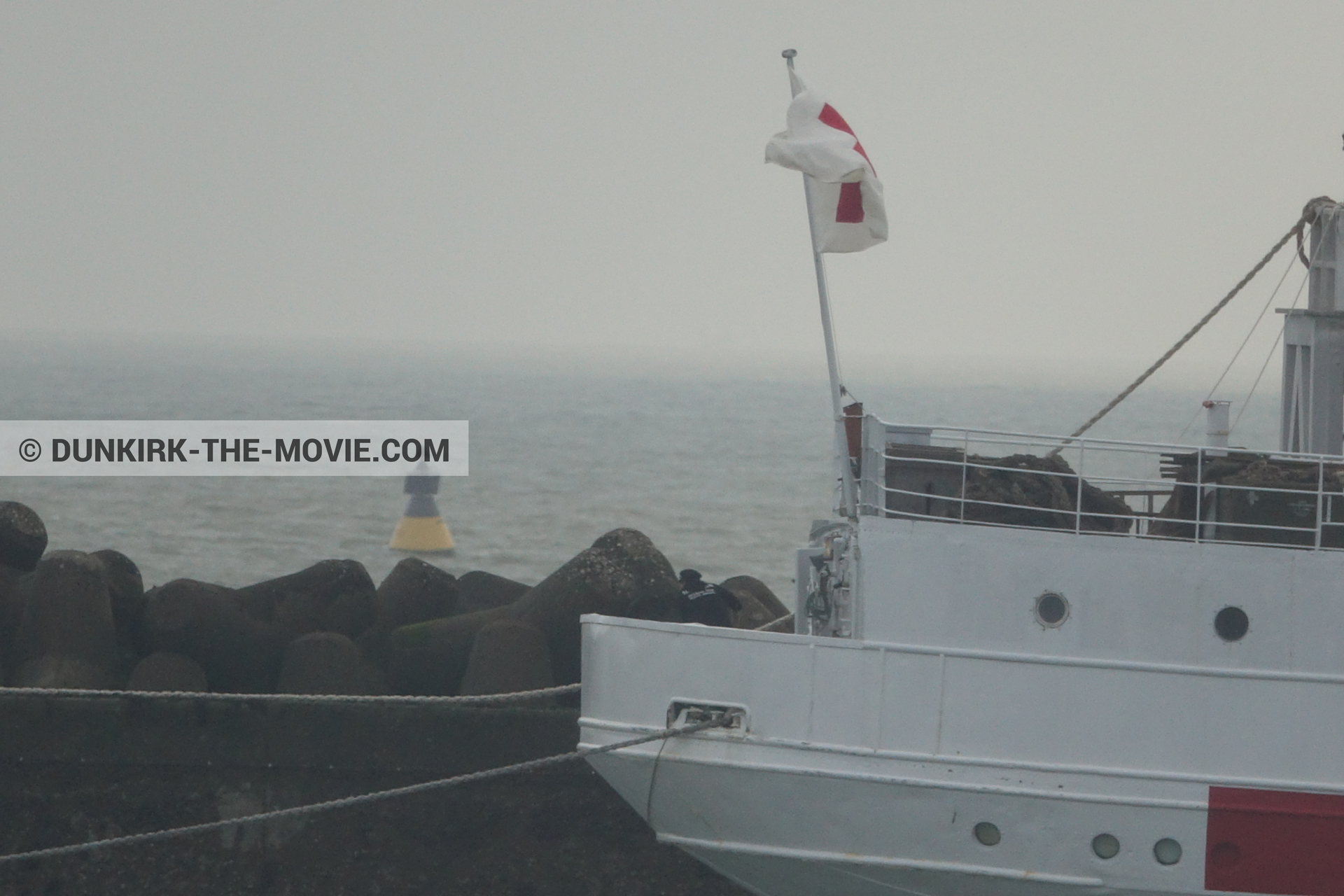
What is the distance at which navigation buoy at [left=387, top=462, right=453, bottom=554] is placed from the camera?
97.1ft

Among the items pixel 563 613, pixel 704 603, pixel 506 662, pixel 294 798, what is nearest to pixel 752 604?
pixel 563 613

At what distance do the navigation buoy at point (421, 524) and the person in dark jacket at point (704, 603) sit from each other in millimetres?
19021

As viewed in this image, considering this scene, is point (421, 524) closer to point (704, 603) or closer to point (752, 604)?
point (752, 604)

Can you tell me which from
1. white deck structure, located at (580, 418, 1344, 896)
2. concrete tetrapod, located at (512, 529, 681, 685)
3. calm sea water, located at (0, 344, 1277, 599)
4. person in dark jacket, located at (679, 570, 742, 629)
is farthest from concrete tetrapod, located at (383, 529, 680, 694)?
calm sea water, located at (0, 344, 1277, 599)

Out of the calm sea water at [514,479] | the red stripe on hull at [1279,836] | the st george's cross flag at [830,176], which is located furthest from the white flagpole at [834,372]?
the calm sea water at [514,479]

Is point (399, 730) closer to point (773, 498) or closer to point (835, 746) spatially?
point (835, 746)

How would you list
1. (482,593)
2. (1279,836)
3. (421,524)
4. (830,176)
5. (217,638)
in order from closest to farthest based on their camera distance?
(1279,836) < (830,176) < (217,638) < (482,593) < (421,524)

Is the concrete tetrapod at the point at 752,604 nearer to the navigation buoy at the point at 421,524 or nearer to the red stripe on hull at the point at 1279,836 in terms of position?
the red stripe on hull at the point at 1279,836

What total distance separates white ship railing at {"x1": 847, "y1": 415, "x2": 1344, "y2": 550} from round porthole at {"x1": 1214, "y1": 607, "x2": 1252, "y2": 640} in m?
0.44

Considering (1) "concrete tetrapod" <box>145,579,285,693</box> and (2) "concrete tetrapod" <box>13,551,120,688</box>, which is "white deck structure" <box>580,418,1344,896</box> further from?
(2) "concrete tetrapod" <box>13,551,120,688</box>

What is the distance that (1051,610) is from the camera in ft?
30.3

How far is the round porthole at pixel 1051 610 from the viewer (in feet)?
30.2

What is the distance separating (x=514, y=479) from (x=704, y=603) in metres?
40.9

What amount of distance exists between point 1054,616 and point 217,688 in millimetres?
6298
